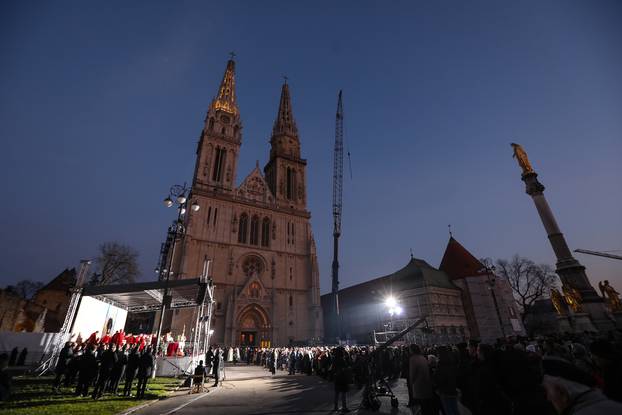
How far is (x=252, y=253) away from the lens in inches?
1325

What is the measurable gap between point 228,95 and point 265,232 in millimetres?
25297

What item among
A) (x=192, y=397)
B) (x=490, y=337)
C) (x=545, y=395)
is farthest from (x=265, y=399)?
(x=490, y=337)

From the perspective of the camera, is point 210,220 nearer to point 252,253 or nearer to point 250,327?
point 252,253

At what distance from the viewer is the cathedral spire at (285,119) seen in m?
48.0

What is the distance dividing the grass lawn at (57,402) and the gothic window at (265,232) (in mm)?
25987

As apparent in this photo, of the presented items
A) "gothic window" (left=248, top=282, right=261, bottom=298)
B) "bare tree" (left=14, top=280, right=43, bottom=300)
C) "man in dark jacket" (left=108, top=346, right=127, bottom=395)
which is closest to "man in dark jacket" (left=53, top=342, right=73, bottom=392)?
"man in dark jacket" (left=108, top=346, right=127, bottom=395)

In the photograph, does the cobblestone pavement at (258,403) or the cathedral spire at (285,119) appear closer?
the cobblestone pavement at (258,403)

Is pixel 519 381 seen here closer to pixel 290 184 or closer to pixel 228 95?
pixel 290 184

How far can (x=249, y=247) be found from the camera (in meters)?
33.7

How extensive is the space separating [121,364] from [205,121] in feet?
118

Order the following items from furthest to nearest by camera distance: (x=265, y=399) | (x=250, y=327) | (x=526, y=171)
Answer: (x=250, y=327) → (x=526, y=171) → (x=265, y=399)

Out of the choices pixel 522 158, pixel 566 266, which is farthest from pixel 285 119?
pixel 566 266

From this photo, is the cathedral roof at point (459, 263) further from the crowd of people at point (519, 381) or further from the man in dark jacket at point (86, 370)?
the man in dark jacket at point (86, 370)

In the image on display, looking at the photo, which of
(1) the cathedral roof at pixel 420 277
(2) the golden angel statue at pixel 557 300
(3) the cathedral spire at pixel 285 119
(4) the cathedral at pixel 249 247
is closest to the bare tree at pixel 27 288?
(4) the cathedral at pixel 249 247
